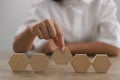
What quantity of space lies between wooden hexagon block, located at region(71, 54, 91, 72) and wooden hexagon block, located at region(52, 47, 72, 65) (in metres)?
0.03

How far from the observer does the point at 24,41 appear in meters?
1.15

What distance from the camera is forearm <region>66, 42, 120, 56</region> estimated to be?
3.81 ft

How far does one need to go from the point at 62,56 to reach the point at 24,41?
15.1 inches

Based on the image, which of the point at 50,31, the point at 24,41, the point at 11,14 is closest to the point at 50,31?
the point at 50,31

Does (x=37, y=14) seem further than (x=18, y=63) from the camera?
Yes

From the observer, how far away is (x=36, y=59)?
2.50 feet

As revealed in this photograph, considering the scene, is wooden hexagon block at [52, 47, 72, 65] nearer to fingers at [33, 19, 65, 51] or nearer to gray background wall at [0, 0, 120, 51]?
fingers at [33, 19, 65, 51]

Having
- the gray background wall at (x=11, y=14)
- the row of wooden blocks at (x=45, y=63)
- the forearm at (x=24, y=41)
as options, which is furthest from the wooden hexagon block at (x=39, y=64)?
the gray background wall at (x=11, y=14)

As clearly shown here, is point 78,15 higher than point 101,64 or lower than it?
lower

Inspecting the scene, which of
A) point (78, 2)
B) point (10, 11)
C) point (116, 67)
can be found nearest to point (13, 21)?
point (10, 11)

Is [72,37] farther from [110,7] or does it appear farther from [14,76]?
[14,76]

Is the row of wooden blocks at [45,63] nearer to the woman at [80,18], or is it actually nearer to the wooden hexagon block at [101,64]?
the wooden hexagon block at [101,64]

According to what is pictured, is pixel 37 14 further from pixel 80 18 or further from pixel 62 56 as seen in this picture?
pixel 62 56

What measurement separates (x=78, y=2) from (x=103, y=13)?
0.43 feet
